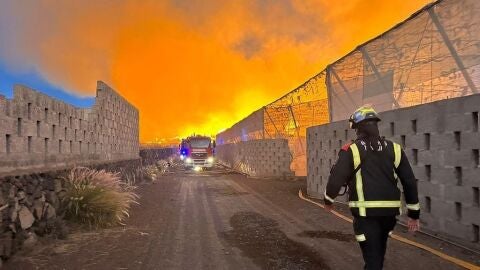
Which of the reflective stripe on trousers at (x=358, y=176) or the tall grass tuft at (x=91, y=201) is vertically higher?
the reflective stripe on trousers at (x=358, y=176)

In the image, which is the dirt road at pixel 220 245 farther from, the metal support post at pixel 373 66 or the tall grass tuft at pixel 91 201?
the metal support post at pixel 373 66

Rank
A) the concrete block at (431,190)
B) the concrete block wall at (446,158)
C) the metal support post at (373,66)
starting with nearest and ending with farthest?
the concrete block wall at (446,158) < the concrete block at (431,190) < the metal support post at (373,66)

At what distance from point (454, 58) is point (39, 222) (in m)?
8.28

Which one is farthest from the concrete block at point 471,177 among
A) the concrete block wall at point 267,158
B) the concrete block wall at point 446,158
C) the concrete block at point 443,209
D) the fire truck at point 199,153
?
the fire truck at point 199,153

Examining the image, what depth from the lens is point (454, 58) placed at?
27.2 feet

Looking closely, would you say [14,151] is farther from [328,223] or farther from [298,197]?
[298,197]

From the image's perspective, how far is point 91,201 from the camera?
31.0ft

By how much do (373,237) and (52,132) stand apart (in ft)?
28.6

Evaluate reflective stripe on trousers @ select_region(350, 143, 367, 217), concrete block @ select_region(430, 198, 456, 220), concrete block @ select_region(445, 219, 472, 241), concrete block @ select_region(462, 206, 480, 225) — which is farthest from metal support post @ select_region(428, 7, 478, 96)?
reflective stripe on trousers @ select_region(350, 143, 367, 217)

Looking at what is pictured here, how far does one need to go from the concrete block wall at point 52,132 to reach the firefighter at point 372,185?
6265 millimetres

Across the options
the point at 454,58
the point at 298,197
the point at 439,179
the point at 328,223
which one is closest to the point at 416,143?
the point at 439,179

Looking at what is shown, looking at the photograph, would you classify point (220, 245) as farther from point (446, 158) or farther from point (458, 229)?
point (446, 158)

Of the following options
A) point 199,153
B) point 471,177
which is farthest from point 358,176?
point 199,153

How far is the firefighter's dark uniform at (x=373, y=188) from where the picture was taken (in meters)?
4.00
